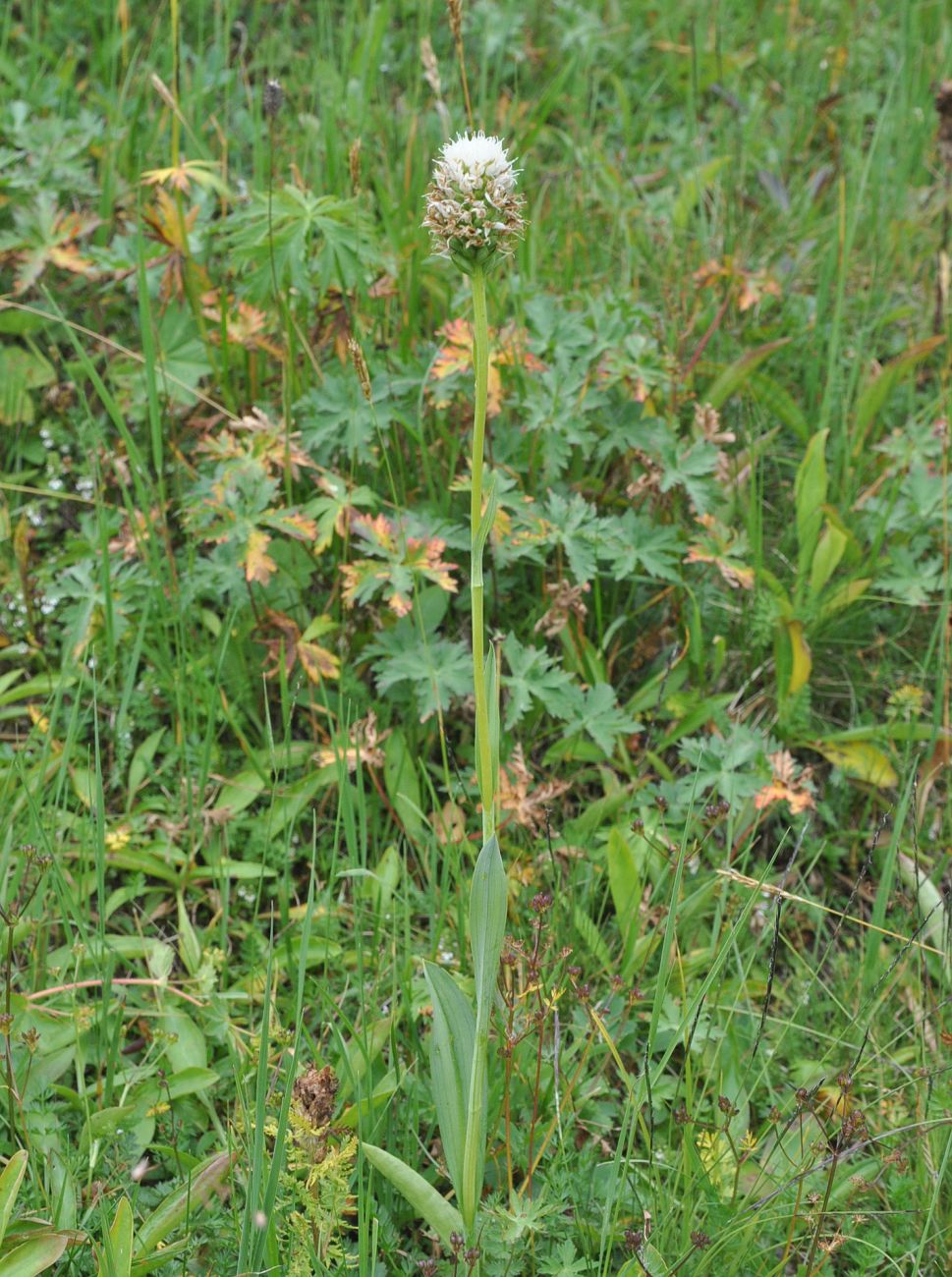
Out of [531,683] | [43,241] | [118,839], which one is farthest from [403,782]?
[43,241]

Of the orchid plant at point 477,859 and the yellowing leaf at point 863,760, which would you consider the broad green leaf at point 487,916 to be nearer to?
the orchid plant at point 477,859

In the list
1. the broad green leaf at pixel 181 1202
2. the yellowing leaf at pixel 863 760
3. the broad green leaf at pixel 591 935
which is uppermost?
the yellowing leaf at pixel 863 760

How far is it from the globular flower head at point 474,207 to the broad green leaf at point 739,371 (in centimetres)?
140

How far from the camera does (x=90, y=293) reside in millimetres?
2828

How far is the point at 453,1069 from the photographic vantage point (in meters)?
1.50

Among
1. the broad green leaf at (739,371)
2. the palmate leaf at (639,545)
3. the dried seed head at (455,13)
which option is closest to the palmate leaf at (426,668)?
the palmate leaf at (639,545)

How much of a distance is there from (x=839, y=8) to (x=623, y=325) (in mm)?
2601

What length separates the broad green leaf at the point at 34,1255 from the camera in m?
Answer: 1.36

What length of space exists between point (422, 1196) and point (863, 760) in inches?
50.1

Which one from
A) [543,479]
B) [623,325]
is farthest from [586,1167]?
[623,325]

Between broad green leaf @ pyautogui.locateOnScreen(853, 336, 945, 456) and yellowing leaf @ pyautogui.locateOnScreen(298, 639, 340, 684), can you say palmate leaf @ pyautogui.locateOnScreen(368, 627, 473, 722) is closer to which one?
yellowing leaf @ pyautogui.locateOnScreen(298, 639, 340, 684)

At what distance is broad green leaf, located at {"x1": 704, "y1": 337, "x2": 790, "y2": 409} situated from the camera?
2.69 metres

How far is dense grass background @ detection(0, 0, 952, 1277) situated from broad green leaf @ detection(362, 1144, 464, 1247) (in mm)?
67

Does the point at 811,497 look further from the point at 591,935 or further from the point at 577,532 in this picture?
the point at 591,935
